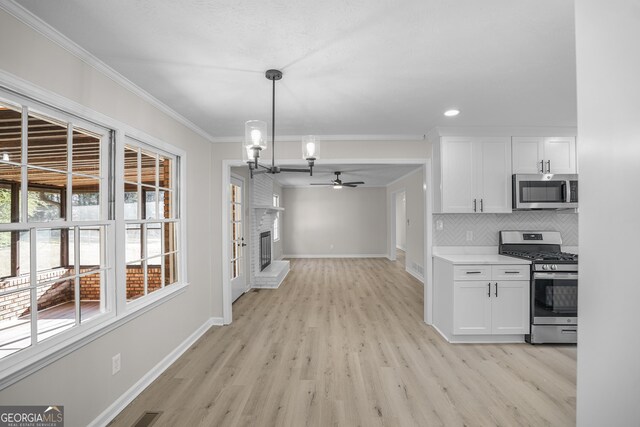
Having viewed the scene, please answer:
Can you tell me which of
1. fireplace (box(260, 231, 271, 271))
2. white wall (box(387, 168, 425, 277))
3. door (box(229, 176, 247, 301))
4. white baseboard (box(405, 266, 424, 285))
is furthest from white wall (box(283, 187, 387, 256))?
door (box(229, 176, 247, 301))

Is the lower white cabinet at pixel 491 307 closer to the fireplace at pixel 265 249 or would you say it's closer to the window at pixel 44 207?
the window at pixel 44 207

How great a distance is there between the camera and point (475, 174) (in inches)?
141

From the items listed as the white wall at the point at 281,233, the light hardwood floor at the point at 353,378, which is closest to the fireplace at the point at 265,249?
the white wall at the point at 281,233

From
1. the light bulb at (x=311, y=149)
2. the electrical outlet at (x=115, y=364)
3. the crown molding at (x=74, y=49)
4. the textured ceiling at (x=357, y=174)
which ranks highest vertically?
the crown molding at (x=74, y=49)

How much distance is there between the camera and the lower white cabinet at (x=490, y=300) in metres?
3.17

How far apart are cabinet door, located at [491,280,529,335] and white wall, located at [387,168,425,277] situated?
2.96 metres

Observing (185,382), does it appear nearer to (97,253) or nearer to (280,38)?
(97,253)

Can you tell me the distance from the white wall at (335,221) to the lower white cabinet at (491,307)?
6.23 m

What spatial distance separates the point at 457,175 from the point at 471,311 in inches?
64.0

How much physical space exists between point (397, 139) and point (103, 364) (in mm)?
3797

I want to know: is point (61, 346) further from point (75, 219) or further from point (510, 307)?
point (510, 307)

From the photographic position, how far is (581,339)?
825 millimetres

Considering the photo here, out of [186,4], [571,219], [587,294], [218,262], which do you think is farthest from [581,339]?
[571,219]

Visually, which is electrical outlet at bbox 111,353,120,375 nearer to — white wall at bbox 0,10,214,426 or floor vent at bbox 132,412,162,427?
white wall at bbox 0,10,214,426
